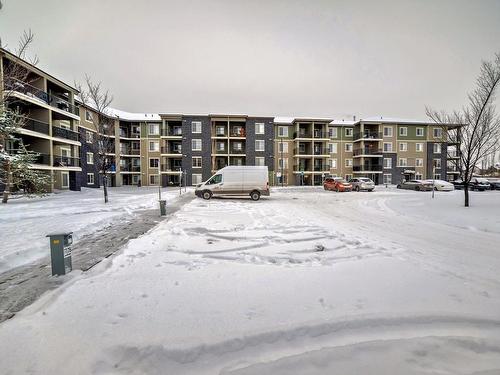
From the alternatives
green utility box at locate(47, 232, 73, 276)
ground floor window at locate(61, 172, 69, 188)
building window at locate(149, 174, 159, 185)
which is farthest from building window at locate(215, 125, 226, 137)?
green utility box at locate(47, 232, 73, 276)

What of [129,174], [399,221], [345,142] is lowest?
[399,221]

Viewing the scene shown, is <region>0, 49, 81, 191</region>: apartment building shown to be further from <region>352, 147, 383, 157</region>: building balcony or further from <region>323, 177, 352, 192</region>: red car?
<region>352, 147, 383, 157</region>: building balcony

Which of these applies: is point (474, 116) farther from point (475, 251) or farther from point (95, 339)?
point (95, 339)

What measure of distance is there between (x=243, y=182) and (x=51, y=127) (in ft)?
72.2

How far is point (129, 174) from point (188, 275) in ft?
160

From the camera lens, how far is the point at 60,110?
1045 inches

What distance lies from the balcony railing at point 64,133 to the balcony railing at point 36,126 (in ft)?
5.28

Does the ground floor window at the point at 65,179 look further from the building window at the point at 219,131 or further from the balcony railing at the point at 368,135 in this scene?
the balcony railing at the point at 368,135

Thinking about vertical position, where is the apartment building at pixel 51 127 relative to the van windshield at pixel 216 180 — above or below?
above

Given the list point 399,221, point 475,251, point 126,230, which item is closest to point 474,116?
point 399,221

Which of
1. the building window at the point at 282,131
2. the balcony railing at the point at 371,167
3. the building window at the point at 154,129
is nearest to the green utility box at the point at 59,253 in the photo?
the building window at the point at 282,131

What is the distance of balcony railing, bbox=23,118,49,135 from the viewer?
74.8 ft

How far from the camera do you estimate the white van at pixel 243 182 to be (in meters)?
19.1

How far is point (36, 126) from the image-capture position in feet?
77.8
